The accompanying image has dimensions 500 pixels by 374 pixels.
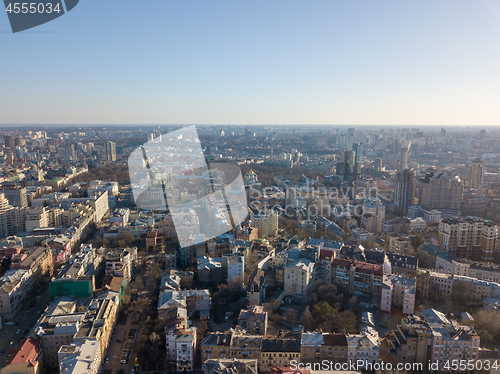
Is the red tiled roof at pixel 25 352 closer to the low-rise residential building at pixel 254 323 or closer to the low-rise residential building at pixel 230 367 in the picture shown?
the low-rise residential building at pixel 230 367

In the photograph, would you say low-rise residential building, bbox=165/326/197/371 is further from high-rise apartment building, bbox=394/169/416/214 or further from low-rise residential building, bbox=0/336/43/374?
high-rise apartment building, bbox=394/169/416/214

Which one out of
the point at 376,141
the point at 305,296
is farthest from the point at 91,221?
the point at 376,141

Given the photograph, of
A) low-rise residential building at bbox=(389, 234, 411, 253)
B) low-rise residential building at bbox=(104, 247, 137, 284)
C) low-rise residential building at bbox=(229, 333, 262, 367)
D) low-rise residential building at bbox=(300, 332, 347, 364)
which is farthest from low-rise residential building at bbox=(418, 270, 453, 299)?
low-rise residential building at bbox=(104, 247, 137, 284)

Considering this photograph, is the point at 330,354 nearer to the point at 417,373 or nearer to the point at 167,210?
the point at 417,373

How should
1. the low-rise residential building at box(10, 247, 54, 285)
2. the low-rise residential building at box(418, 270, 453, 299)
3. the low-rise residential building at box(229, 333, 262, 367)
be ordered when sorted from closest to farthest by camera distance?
1. the low-rise residential building at box(229, 333, 262, 367)
2. the low-rise residential building at box(418, 270, 453, 299)
3. the low-rise residential building at box(10, 247, 54, 285)

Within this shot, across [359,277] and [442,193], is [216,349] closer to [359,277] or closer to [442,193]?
[359,277]

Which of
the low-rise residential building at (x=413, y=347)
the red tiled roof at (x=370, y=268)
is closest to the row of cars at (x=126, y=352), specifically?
the low-rise residential building at (x=413, y=347)

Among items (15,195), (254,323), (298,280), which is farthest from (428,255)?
(15,195)
